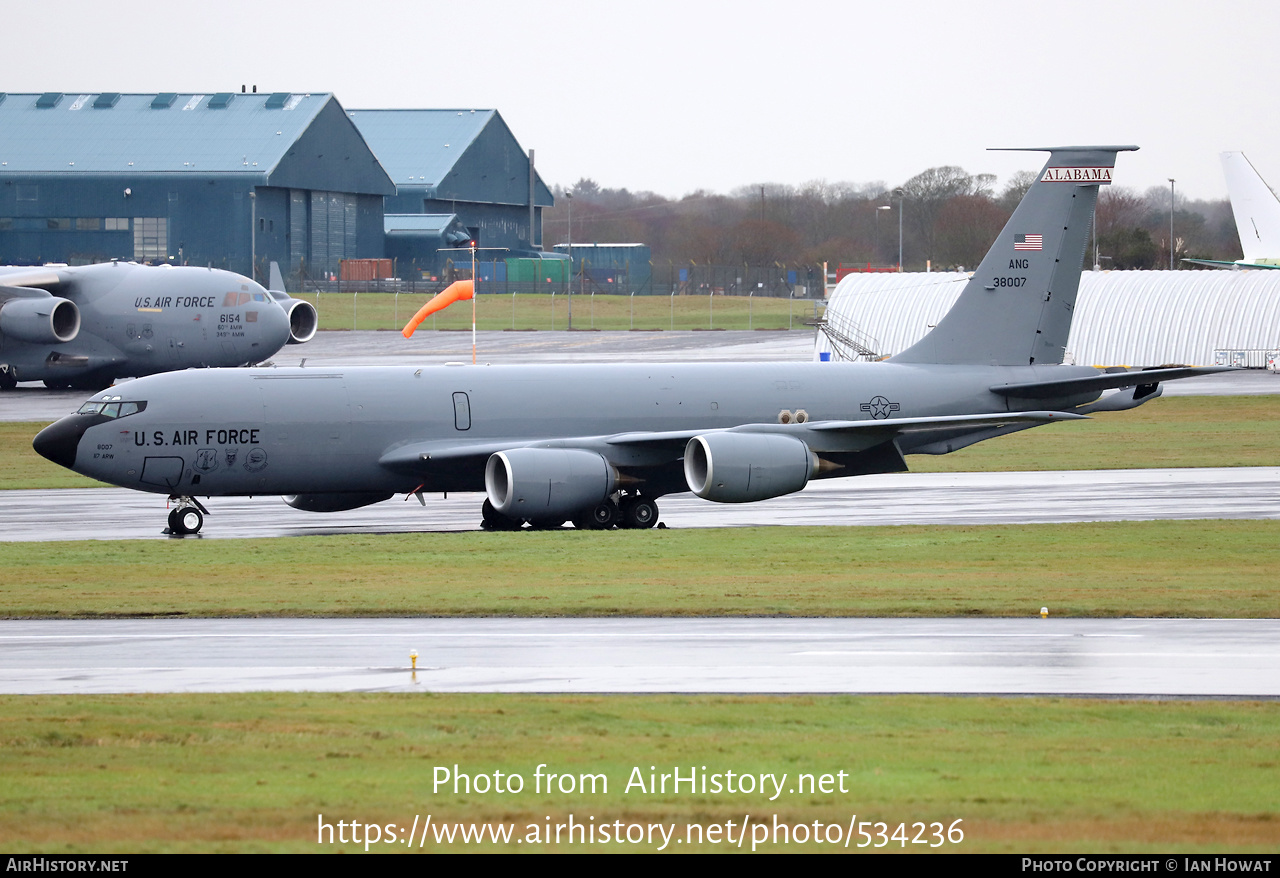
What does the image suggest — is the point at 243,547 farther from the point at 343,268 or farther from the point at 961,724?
the point at 343,268

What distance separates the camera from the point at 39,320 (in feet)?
197

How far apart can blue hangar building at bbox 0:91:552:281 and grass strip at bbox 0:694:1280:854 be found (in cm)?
10280

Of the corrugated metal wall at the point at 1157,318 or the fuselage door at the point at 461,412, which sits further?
the corrugated metal wall at the point at 1157,318

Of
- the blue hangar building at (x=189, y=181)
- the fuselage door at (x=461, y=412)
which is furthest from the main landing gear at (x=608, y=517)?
the blue hangar building at (x=189, y=181)

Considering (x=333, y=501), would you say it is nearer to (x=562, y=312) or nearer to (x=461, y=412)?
(x=461, y=412)

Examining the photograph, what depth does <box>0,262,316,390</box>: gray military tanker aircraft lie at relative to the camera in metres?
61.2

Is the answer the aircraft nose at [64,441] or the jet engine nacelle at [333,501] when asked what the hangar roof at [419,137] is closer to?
the jet engine nacelle at [333,501]

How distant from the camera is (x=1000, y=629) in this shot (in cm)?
1767

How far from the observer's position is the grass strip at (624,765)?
379 inches

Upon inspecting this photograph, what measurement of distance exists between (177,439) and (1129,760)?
21.3 m

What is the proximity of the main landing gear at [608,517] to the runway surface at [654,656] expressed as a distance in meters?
10.7

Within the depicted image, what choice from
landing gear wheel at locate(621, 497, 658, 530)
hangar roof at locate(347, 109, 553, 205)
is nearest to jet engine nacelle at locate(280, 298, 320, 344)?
landing gear wheel at locate(621, 497, 658, 530)

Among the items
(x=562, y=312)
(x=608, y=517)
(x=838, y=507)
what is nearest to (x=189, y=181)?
(x=562, y=312)

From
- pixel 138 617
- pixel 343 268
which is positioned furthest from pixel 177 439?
pixel 343 268
